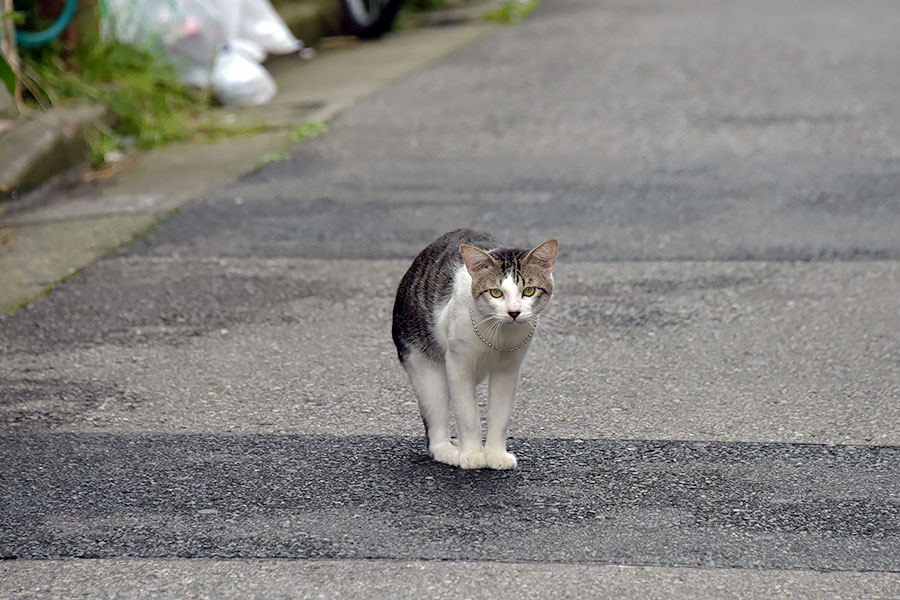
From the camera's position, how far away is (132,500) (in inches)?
139

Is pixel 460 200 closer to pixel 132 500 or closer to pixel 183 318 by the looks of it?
pixel 183 318

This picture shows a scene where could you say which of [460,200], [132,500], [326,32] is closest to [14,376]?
[132,500]

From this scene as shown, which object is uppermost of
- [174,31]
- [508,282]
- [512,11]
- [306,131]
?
[508,282]

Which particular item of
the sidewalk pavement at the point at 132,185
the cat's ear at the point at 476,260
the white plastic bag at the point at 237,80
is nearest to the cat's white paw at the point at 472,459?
the cat's ear at the point at 476,260

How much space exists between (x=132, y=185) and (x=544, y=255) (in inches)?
175

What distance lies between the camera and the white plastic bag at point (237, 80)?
30.8 ft

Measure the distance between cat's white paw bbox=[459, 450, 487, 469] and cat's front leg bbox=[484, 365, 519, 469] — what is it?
15 mm

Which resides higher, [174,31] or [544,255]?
[544,255]

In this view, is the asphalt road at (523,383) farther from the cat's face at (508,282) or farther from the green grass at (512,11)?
the green grass at (512,11)

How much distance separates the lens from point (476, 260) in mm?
3383

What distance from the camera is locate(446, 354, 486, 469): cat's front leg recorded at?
11.6 ft

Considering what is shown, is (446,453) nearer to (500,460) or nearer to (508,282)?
(500,460)

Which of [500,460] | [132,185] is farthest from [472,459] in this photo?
[132,185]

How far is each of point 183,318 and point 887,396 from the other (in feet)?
9.18
